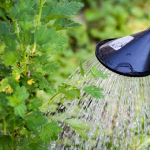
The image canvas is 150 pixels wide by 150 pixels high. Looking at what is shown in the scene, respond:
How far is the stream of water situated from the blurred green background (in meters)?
1.18

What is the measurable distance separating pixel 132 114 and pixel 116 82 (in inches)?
11.5

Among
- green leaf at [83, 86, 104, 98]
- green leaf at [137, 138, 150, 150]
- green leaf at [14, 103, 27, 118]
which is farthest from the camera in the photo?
green leaf at [137, 138, 150, 150]

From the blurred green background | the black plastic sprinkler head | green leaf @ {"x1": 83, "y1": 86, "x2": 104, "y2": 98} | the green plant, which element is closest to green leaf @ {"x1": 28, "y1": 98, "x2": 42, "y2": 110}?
the green plant

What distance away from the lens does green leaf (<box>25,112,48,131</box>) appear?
0.63 m

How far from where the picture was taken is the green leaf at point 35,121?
0.63 meters

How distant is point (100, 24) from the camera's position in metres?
3.14

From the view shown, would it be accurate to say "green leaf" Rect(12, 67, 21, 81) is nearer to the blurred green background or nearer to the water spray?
the water spray

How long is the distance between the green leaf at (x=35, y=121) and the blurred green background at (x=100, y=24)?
5.97 ft

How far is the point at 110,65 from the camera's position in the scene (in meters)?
0.82

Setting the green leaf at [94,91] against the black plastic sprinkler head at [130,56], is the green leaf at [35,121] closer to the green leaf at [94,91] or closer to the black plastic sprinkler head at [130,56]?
the green leaf at [94,91]

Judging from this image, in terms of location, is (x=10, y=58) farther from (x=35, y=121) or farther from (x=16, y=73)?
(x=35, y=121)

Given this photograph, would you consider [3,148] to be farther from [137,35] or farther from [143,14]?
[143,14]

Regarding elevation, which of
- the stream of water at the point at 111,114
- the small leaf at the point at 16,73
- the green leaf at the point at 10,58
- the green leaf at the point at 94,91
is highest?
the green leaf at the point at 10,58

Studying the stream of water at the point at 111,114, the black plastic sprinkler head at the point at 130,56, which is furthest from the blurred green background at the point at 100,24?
the black plastic sprinkler head at the point at 130,56
